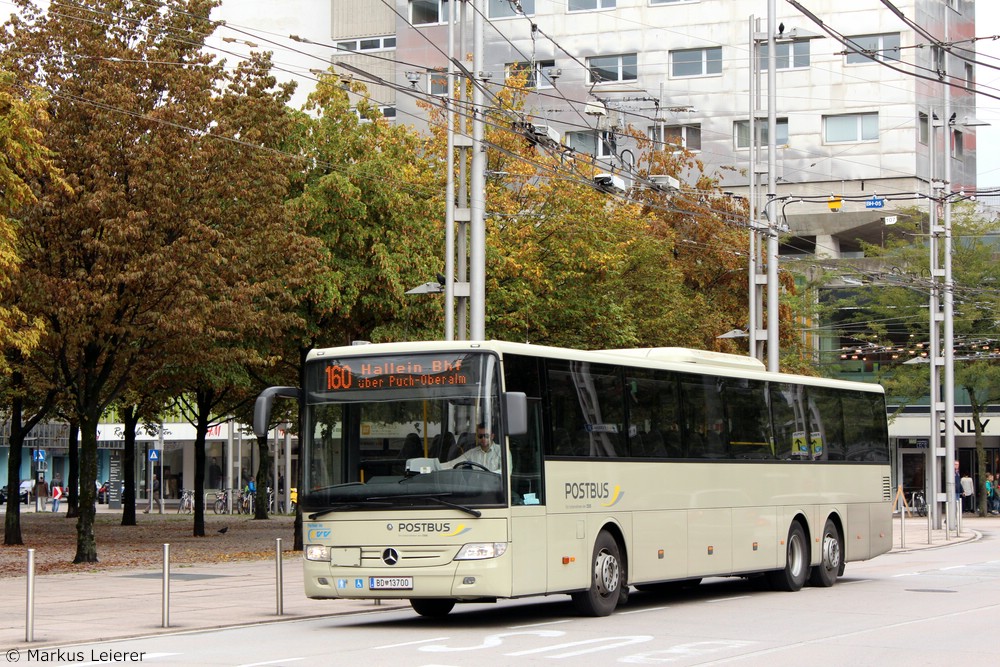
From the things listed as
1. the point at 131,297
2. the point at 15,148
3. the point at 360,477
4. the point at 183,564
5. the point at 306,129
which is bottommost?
the point at 183,564

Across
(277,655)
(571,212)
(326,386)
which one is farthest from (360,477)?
(571,212)

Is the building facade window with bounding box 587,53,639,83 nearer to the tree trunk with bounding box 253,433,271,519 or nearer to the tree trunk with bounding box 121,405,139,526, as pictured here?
the tree trunk with bounding box 253,433,271,519

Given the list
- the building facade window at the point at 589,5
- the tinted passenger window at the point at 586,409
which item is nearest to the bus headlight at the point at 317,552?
the tinted passenger window at the point at 586,409

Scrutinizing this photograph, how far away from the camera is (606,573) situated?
17266 millimetres

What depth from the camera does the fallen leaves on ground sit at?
28205 millimetres

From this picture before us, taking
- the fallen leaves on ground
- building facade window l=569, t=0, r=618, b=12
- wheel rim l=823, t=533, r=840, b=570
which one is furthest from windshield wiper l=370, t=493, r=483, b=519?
building facade window l=569, t=0, r=618, b=12

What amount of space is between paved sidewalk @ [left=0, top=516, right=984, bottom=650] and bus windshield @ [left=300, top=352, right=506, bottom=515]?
2342 millimetres

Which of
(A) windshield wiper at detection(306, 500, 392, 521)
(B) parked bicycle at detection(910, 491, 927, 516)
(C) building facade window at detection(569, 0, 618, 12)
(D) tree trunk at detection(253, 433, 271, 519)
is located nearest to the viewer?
(A) windshield wiper at detection(306, 500, 392, 521)

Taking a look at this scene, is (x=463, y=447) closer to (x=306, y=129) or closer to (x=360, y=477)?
(x=360, y=477)

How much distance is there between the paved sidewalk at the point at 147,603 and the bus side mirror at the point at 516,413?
13.7 feet

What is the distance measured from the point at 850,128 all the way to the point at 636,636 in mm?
51723

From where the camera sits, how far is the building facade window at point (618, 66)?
67.5m

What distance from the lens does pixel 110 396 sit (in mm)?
28344

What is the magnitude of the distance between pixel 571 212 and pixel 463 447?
24.5 metres
